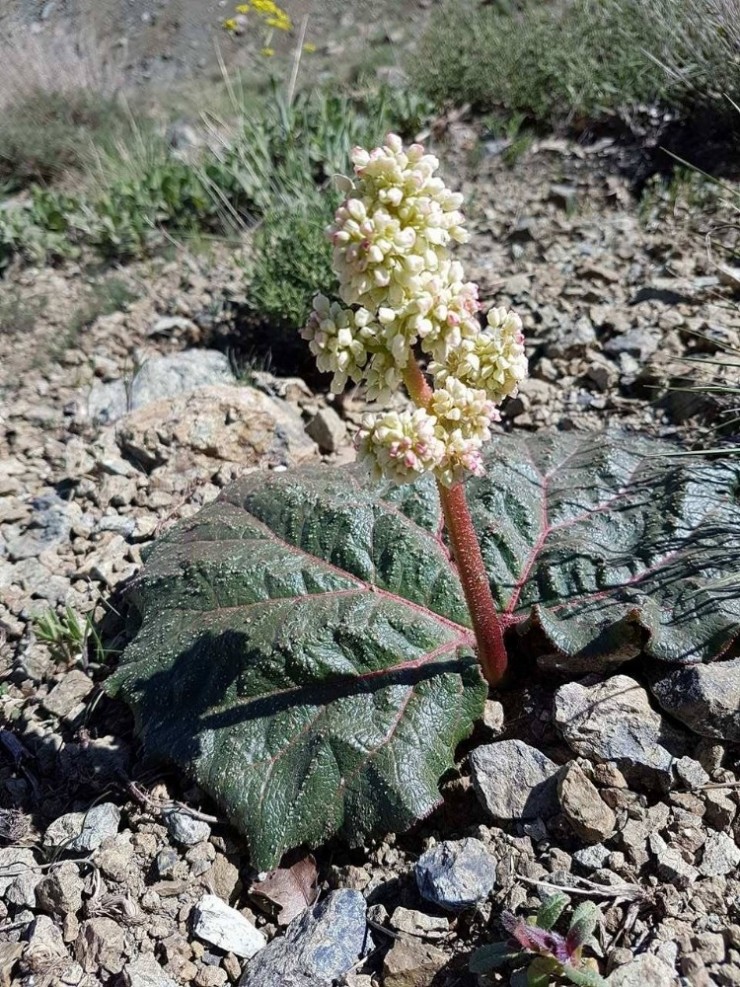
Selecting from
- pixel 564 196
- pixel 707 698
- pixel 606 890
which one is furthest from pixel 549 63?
pixel 606 890

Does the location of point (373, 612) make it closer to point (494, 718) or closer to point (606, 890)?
point (494, 718)

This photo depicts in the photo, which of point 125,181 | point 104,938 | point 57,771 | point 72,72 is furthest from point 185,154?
point 104,938

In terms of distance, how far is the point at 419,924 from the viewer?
2246 mm

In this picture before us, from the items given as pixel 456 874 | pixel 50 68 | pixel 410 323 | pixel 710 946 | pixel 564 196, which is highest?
pixel 410 323

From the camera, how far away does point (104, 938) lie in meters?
2.30

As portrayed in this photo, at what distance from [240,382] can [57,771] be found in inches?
84.0

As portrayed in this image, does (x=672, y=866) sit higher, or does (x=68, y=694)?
(x=672, y=866)

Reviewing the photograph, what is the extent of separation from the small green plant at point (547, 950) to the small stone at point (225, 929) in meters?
0.65

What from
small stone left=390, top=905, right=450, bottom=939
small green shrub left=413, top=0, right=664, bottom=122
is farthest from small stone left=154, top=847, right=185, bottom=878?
small green shrub left=413, top=0, right=664, bottom=122

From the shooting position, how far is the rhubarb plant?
1.95 meters

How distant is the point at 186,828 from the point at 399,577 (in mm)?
957

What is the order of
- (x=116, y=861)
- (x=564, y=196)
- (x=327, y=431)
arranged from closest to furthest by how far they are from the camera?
(x=116, y=861) < (x=327, y=431) < (x=564, y=196)

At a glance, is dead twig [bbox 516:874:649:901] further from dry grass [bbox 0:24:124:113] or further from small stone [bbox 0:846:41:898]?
dry grass [bbox 0:24:124:113]

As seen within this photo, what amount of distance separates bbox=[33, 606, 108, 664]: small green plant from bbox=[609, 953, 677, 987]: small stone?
1939 millimetres
